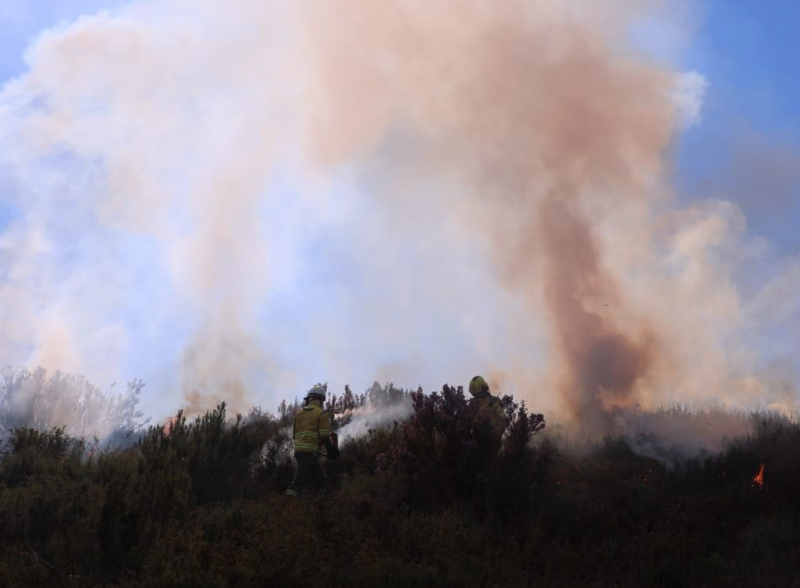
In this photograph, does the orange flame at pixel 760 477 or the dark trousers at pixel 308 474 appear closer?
the orange flame at pixel 760 477

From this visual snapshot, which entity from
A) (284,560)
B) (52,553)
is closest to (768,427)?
(284,560)

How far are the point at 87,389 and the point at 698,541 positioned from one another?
17.1 metres

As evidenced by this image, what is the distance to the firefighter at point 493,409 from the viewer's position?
1055cm

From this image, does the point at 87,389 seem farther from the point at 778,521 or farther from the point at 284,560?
the point at 778,521

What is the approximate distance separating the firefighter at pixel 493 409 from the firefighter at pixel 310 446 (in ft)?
8.23

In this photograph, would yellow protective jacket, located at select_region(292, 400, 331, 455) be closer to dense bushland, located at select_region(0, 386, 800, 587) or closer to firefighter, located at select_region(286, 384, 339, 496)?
firefighter, located at select_region(286, 384, 339, 496)

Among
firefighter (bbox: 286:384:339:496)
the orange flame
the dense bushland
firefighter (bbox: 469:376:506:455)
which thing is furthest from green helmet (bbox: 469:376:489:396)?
the orange flame

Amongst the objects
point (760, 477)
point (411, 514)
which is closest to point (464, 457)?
point (411, 514)

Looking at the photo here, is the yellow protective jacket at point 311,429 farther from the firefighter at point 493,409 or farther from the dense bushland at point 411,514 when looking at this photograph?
the firefighter at point 493,409

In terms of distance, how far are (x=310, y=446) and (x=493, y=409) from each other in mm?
3063

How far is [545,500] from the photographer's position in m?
10.0

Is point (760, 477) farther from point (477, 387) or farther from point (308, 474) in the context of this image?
point (308, 474)

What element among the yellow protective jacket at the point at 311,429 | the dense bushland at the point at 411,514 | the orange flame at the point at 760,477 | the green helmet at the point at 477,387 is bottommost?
the dense bushland at the point at 411,514

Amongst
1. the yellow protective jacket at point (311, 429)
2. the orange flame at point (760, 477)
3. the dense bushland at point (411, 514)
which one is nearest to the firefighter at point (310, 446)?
the yellow protective jacket at point (311, 429)
